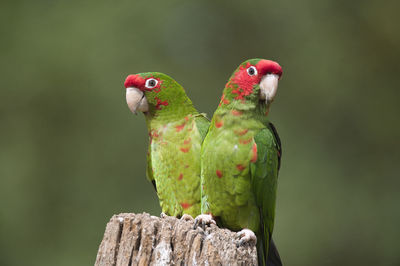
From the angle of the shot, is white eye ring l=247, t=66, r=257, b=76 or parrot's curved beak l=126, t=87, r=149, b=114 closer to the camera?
white eye ring l=247, t=66, r=257, b=76

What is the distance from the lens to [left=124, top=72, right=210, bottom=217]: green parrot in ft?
11.6

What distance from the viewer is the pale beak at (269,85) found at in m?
3.19

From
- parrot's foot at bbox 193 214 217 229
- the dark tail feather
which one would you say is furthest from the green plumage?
the dark tail feather

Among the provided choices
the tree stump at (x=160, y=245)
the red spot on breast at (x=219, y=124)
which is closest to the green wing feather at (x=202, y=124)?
the red spot on breast at (x=219, y=124)

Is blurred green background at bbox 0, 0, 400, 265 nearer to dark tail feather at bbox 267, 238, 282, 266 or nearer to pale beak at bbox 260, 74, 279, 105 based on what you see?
dark tail feather at bbox 267, 238, 282, 266

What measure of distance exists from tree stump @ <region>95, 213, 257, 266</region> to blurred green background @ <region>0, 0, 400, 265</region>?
5984 millimetres

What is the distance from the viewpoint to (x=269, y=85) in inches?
126

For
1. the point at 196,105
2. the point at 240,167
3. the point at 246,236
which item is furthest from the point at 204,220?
the point at 196,105
